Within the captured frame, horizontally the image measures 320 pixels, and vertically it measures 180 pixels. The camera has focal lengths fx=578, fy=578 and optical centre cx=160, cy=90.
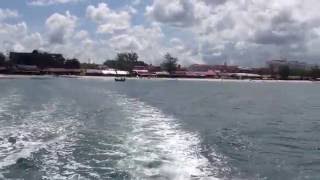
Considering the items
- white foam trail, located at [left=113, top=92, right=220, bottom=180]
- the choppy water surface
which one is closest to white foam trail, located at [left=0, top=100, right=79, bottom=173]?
the choppy water surface

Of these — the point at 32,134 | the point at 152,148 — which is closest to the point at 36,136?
the point at 32,134

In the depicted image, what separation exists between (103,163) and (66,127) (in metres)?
9.22

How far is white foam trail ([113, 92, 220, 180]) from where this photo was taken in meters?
15.1

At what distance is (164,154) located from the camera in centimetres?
1789

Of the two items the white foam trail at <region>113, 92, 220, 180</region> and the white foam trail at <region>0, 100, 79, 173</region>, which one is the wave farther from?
the white foam trail at <region>113, 92, 220, 180</region>

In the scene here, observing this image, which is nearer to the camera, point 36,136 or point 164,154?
point 164,154

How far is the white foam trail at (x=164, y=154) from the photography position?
15.1 metres

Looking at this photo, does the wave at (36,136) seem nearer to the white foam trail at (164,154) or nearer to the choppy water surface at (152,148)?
the choppy water surface at (152,148)

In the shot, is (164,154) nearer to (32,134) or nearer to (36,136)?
(36,136)

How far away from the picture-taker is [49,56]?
198 meters

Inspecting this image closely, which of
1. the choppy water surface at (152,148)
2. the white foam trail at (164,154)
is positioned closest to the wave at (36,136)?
the choppy water surface at (152,148)

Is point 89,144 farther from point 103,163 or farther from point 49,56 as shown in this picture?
point 49,56

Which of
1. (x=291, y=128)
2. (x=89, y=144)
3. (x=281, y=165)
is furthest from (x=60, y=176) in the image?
(x=291, y=128)

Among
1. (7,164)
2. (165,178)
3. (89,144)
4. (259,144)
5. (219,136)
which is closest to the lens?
(165,178)
